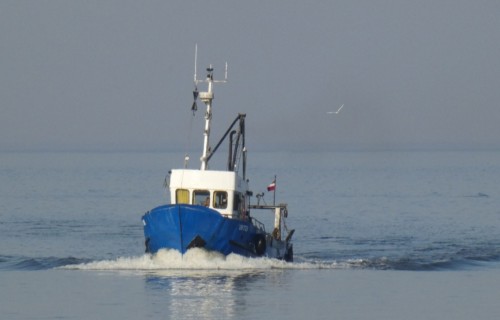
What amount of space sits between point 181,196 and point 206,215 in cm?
256

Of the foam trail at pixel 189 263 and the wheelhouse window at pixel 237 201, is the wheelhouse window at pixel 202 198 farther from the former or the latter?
the foam trail at pixel 189 263

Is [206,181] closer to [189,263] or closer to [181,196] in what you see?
[181,196]

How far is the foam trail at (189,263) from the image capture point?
2119 inches

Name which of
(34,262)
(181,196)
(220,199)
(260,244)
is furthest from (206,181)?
(34,262)

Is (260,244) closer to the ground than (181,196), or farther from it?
closer to the ground

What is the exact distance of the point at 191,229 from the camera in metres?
52.8

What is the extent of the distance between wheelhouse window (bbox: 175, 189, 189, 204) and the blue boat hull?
181 centimetres

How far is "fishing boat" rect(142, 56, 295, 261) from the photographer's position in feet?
173

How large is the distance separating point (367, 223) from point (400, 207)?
20.2m

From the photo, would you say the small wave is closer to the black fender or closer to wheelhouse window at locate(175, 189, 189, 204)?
wheelhouse window at locate(175, 189, 189, 204)

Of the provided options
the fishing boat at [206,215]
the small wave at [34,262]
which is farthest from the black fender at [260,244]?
the small wave at [34,262]

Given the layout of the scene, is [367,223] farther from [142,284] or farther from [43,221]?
[142,284]

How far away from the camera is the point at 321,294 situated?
4794 cm

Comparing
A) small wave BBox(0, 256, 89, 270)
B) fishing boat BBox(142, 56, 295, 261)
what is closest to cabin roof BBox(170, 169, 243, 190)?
fishing boat BBox(142, 56, 295, 261)
